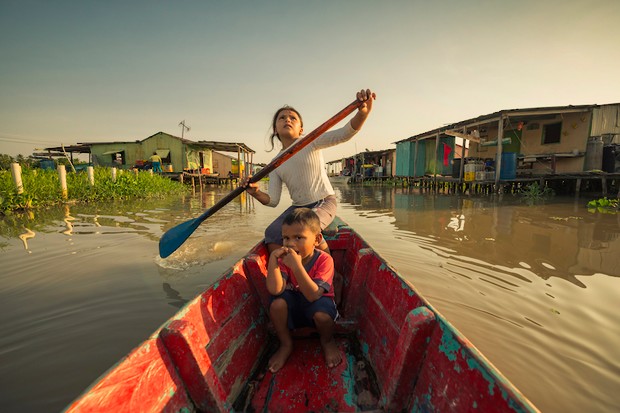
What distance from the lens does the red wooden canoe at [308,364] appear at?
39.4 inches

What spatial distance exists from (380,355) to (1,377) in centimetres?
239

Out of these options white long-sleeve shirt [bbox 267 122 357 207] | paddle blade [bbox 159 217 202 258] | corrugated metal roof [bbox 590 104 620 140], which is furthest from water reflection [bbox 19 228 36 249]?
corrugated metal roof [bbox 590 104 620 140]

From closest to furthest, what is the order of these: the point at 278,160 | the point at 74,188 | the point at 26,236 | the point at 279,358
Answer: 1. the point at 279,358
2. the point at 278,160
3. the point at 26,236
4. the point at 74,188

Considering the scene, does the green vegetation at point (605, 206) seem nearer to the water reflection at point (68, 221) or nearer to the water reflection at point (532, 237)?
the water reflection at point (532, 237)

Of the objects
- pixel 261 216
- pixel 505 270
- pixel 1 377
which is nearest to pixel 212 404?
pixel 1 377

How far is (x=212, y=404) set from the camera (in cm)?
126

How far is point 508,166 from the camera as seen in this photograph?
38.8 ft

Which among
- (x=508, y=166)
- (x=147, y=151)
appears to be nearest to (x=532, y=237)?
(x=508, y=166)

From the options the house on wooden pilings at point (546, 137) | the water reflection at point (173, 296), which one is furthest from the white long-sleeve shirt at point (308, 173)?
the house on wooden pilings at point (546, 137)

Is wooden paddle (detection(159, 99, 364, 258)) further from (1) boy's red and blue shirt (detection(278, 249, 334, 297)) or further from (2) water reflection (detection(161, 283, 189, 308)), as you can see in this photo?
(1) boy's red and blue shirt (detection(278, 249, 334, 297))

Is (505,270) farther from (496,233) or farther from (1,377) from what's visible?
(1,377)

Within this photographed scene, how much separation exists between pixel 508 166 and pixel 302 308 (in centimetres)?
1325

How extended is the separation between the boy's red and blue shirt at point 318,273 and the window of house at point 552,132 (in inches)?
607

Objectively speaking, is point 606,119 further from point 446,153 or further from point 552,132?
point 446,153
